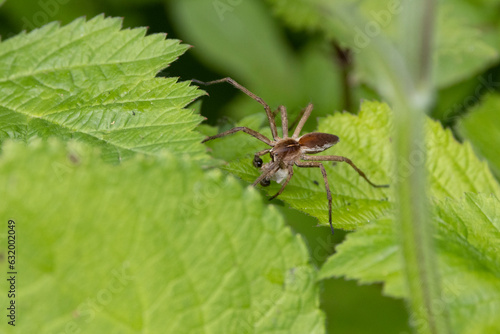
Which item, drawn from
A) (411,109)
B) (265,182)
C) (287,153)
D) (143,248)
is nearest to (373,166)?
(287,153)

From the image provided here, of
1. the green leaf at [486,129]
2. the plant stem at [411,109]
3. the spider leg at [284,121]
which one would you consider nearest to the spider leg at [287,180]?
the spider leg at [284,121]

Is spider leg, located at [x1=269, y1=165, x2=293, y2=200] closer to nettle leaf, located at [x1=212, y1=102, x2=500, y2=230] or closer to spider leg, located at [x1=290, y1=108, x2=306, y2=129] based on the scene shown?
nettle leaf, located at [x1=212, y1=102, x2=500, y2=230]

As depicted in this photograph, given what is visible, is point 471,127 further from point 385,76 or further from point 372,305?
point 385,76

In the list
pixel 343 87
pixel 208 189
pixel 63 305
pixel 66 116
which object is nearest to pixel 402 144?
pixel 208 189

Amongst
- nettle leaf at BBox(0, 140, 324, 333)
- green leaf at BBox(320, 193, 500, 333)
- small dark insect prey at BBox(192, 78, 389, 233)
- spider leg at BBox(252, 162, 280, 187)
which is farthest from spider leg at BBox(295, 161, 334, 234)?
nettle leaf at BBox(0, 140, 324, 333)

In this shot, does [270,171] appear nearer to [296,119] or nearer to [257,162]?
[257,162]

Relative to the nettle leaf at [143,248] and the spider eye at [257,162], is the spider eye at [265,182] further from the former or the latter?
the nettle leaf at [143,248]
